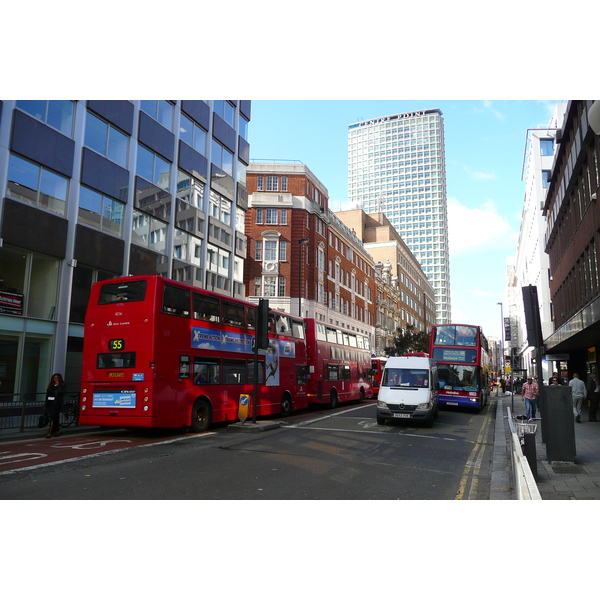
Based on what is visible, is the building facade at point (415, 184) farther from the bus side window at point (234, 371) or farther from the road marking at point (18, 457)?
the road marking at point (18, 457)

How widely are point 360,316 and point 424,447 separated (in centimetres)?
5064

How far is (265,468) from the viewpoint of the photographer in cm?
950

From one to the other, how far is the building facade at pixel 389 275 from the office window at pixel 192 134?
44.2 meters

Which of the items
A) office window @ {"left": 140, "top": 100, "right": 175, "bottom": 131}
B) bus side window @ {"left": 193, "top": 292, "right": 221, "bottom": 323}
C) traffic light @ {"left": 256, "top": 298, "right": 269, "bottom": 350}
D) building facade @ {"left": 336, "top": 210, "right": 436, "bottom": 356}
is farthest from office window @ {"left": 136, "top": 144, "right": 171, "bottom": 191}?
building facade @ {"left": 336, "top": 210, "right": 436, "bottom": 356}

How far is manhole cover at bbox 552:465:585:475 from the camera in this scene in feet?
30.8

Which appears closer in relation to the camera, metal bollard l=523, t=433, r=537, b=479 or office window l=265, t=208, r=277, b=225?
metal bollard l=523, t=433, r=537, b=479

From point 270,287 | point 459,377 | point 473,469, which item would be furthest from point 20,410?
point 270,287

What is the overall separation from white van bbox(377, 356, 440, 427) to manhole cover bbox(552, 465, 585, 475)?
22.1ft

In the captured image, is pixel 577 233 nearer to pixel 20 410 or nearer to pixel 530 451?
pixel 530 451

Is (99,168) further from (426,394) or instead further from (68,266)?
(426,394)

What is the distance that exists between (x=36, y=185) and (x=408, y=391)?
47.1 feet

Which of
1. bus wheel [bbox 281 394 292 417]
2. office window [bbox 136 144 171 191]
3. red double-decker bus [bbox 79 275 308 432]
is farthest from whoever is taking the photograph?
office window [bbox 136 144 171 191]

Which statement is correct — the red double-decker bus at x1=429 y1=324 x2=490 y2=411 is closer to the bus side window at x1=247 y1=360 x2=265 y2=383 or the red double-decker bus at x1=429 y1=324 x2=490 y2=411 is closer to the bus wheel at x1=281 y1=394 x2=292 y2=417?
the bus wheel at x1=281 y1=394 x2=292 y2=417

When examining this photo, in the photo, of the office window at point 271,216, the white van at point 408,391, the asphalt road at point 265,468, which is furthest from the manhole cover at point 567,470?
the office window at point 271,216
